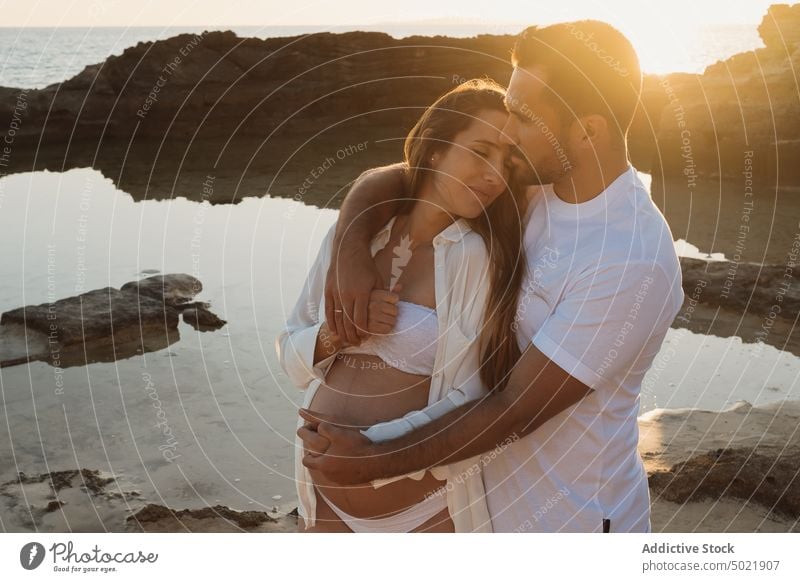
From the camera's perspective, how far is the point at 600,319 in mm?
2305

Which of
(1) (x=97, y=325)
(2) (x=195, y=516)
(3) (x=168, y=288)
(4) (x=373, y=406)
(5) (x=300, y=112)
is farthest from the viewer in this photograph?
(5) (x=300, y=112)

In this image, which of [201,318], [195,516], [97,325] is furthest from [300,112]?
[195,516]

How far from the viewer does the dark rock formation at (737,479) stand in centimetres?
430

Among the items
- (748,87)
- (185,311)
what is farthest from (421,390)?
(748,87)

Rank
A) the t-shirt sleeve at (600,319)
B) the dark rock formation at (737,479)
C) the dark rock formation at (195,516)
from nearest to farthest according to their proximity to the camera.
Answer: the t-shirt sleeve at (600,319) → the dark rock formation at (195,516) → the dark rock formation at (737,479)

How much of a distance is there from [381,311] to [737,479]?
2.68 meters

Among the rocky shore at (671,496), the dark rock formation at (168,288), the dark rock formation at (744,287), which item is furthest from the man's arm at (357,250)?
the dark rock formation at (744,287)

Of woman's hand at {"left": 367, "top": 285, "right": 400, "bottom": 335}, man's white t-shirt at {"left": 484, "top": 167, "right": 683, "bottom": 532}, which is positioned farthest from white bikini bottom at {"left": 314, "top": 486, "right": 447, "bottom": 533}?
woman's hand at {"left": 367, "top": 285, "right": 400, "bottom": 335}

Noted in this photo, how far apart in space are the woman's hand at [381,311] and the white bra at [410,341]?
31 millimetres

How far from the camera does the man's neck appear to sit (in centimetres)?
248

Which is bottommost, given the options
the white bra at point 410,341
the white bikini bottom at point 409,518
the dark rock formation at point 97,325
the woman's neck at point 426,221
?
the dark rock formation at point 97,325

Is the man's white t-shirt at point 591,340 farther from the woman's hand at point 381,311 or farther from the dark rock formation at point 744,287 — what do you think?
the dark rock formation at point 744,287

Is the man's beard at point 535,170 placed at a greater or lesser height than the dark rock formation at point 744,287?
greater

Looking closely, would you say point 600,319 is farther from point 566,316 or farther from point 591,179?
point 591,179
